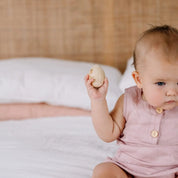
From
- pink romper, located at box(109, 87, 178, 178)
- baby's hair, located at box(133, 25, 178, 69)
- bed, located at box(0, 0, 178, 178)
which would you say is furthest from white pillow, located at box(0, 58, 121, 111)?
baby's hair, located at box(133, 25, 178, 69)

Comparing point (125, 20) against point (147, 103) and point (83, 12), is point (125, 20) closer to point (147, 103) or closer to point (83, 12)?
point (83, 12)

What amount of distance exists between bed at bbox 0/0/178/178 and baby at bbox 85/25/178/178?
0.15m

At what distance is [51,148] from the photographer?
1.29 meters

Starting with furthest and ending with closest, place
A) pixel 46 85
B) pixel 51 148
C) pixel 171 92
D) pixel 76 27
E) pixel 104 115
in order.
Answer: pixel 76 27 → pixel 46 85 → pixel 51 148 → pixel 104 115 → pixel 171 92

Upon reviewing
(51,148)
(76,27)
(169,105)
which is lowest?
(51,148)

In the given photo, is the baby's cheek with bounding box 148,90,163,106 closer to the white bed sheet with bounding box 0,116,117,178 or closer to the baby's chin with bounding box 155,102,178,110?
the baby's chin with bounding box 155,102,178,110

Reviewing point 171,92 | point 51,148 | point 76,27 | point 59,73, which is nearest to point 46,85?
point 59,73

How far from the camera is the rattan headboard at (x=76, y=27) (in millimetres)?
2084

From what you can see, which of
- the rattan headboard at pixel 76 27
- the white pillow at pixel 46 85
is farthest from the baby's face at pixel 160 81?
the rattan headboard at pixel 76 27

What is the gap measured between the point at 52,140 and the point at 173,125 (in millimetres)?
563

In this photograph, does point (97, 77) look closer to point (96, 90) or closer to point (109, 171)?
point (96, 90)

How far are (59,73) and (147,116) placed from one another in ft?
2.60

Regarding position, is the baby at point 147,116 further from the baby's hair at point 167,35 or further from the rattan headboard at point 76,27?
the rattan headboard at point 76,27

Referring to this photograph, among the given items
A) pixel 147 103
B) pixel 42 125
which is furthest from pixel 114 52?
pixel 147 103
